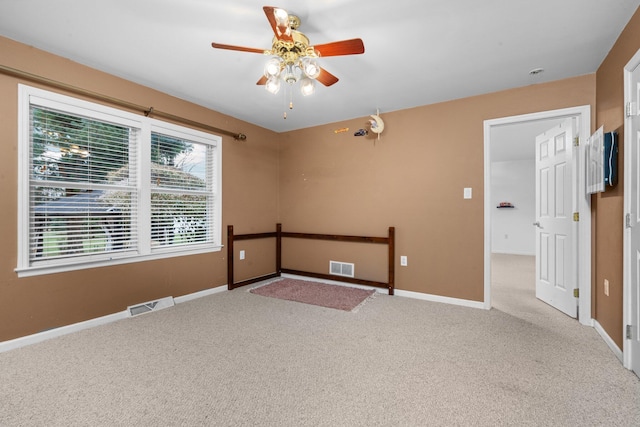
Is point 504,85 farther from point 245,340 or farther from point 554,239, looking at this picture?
point 245,340

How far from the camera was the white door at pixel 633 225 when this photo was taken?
184 cm

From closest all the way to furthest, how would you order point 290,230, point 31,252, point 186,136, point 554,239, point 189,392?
point 189,392, point 31,252, point 554,239, point 186,136, point 290,230

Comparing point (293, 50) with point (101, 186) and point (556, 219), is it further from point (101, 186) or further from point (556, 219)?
point (556, 219)

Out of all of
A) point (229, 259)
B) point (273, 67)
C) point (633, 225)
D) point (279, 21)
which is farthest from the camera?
point (229, 259)

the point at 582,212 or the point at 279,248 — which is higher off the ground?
the point at 582,212

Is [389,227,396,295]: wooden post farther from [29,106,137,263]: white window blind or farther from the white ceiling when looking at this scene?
[29,106,137,263]: white window blind

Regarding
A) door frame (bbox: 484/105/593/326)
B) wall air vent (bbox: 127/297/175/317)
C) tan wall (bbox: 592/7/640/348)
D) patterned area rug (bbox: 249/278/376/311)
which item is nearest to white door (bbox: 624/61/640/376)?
tan wall (bbox: 592/7/640/348)

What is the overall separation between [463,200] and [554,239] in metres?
1.07

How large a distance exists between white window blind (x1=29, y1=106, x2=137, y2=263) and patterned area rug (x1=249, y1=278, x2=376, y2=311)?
1714 mm

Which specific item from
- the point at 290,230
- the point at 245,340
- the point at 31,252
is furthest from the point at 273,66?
the point at 290,230

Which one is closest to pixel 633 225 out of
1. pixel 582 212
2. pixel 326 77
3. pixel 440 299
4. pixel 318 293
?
pixel 582 212

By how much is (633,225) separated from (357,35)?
2.25 meters

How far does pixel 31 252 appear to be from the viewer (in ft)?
7.80

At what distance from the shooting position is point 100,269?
2729 millimetres
